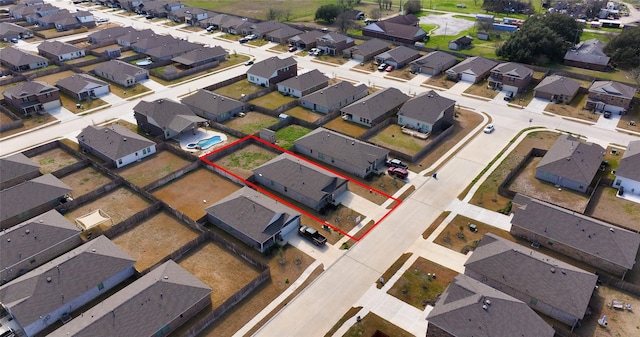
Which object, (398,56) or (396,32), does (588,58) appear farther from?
(396,32)

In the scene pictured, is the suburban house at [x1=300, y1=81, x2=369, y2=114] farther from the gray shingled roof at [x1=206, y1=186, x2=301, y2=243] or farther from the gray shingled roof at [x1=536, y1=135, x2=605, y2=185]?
the gray shingled roof at [x1=536, y1=135, x2=605, y2=185]

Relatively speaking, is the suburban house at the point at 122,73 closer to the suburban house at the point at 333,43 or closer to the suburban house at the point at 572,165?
the suburban house at the point at 333,43

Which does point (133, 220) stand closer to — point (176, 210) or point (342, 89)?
point (176, 210)

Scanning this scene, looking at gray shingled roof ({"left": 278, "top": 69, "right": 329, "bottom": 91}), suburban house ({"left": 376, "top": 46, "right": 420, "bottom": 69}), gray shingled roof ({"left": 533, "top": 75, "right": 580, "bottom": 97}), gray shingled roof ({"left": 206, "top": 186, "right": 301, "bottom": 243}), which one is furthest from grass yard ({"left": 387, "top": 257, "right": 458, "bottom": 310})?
suburban house ({"left": 376, "top": 46, "right": 420, "bottom": 69})

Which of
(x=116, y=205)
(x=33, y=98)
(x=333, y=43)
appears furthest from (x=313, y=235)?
(x=333, y=43)

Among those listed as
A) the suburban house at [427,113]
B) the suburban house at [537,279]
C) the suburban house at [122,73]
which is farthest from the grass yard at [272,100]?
the suburban house at [537,279]

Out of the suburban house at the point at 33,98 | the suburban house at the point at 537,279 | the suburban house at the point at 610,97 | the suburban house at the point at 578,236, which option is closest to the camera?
the suburban house at the point at 537,279
